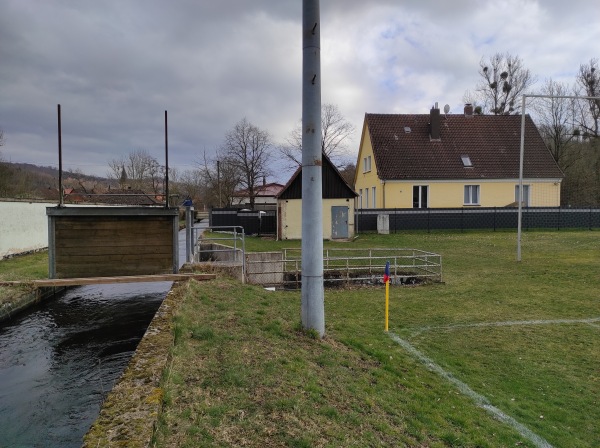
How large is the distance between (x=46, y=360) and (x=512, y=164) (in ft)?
109

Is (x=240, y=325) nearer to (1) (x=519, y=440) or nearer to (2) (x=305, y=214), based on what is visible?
(2) (x=305, y=214)

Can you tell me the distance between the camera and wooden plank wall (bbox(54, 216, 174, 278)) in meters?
9.80

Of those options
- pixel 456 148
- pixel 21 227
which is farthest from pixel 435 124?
pixel 21 227

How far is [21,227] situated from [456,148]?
96.6ft

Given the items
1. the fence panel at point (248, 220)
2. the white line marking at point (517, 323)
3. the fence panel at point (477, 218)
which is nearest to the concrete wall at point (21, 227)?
the fence panel at point (248, 220)

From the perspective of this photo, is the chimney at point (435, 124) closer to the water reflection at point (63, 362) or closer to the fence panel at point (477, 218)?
the fence panel at point (477, 218)

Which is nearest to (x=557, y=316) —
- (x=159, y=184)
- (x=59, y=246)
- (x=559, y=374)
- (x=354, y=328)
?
(x=559, y=374)

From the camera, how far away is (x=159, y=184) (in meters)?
76.8

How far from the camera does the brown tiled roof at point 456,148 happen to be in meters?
32.2

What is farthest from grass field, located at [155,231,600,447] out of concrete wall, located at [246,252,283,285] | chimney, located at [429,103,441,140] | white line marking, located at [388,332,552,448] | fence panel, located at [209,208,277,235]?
chimney, located at [429,103,441,140]

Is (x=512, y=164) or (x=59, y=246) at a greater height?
(x=512, y=164)

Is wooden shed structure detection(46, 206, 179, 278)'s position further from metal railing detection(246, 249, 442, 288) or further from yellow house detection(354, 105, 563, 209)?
yellow house detection(354, 105, 563, 209)

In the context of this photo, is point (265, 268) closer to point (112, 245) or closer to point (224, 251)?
point (224, 251)

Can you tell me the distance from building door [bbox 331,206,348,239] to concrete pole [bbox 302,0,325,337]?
20510 millimetres
